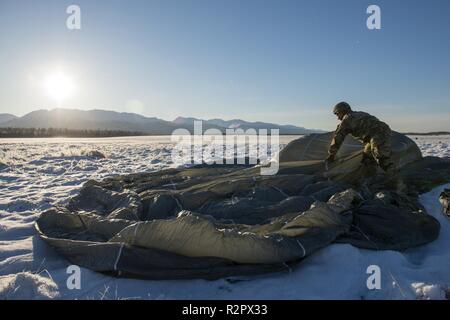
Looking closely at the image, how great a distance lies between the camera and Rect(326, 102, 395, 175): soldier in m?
6.79

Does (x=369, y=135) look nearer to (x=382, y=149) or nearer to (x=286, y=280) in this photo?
(x=382, y=149)

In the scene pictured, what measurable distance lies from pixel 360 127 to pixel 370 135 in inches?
10.3

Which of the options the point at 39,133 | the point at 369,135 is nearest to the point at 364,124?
the point at 369,135

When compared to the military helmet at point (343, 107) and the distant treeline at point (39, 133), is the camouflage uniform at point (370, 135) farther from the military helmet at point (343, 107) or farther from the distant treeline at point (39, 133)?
the distant treeline at point (39, 133)

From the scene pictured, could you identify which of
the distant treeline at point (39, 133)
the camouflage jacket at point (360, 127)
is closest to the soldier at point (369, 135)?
the camouflage jacket at point (360, 127)

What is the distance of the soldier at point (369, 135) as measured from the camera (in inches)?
267

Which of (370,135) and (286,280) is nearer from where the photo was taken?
(286,280)

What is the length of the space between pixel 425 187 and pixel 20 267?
21.3 ft

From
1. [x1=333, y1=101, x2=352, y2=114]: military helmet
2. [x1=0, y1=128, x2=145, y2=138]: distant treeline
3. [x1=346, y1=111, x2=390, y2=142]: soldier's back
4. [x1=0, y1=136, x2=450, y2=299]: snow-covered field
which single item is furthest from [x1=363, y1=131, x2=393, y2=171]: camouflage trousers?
[x1=0, y1=128, x2=145, y2=138]: distant treeline

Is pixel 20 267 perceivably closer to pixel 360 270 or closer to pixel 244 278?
pixel 244 278

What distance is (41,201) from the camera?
24.6ft

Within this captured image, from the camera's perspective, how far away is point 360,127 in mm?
7195
